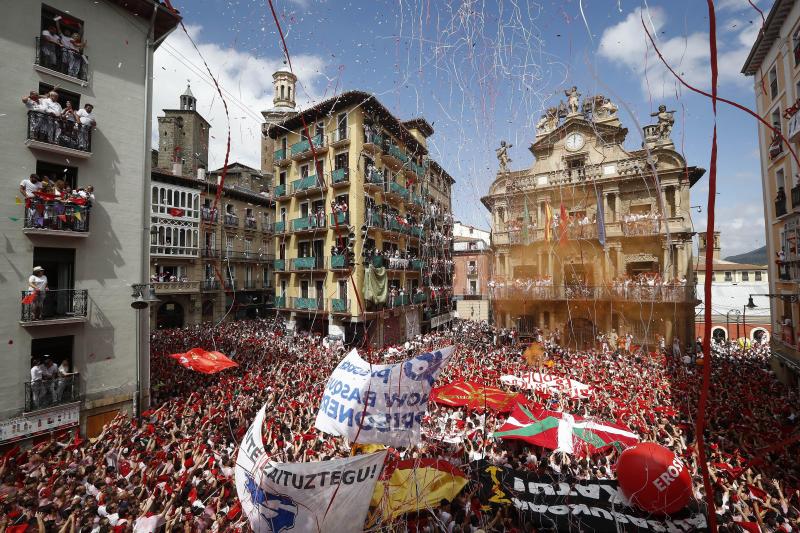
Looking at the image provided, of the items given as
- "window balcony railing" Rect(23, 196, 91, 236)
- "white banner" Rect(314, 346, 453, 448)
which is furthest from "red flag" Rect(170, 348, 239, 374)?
"white banner" Rect(314, 346, 453, 448)

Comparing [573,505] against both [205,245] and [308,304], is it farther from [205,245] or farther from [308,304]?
[205,245]

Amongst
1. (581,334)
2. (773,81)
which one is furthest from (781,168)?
(581,334)

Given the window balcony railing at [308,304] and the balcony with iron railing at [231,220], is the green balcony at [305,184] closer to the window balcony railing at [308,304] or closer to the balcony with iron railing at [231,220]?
the window balcony railing at [308,304]

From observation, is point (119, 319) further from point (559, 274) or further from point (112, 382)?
point (559, 274)

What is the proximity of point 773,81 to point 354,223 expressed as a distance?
22725mm

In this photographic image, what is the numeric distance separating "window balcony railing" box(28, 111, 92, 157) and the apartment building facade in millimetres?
30

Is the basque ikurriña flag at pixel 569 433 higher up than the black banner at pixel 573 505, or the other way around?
the basque ikurriña flag at pixel 569 433

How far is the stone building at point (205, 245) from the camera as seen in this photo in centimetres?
2794

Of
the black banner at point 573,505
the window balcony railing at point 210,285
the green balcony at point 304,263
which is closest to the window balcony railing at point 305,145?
the green balcony at point 304,263

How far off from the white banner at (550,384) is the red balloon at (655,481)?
262 inches

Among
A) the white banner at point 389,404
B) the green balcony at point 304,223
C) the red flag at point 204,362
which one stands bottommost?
the red flag at point 204,362

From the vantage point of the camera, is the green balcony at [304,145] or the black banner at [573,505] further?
the green balcony at [304,145]

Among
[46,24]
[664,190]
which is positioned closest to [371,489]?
[46,24]

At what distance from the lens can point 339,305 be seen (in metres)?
23.5
